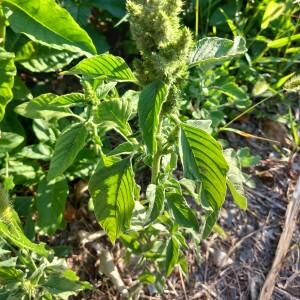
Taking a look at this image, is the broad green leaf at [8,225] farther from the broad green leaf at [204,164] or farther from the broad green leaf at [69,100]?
the broad green leaf at [204,164]

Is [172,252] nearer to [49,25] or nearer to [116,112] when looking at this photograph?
[116,112]

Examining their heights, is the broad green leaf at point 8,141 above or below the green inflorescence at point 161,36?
below

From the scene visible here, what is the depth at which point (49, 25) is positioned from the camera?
1.47 m

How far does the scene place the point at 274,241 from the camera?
1962mm

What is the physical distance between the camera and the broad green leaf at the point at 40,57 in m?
1.78

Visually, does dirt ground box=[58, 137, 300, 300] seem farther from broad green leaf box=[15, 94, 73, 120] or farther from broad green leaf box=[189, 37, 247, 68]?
broad green leaf box=[189, 37, 247, 68]

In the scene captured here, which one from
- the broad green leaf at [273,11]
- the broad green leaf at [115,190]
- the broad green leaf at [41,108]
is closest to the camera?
the broad green leaf at [115,190]

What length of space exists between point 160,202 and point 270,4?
0.94 meters

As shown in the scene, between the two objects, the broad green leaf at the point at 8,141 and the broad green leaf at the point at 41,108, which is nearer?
the broad green leaf at the point at 41,108

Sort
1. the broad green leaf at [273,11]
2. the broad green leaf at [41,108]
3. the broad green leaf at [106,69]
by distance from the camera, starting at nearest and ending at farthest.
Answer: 1. the broad green leaf at [106,69]
2. the broad green leaf at [41,108]
3. the broad green leaf at [273,11]

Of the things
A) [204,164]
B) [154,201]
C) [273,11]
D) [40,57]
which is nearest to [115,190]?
[154,201]

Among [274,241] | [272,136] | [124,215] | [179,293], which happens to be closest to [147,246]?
[179,293]

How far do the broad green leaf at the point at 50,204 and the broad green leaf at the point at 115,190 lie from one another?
41cm

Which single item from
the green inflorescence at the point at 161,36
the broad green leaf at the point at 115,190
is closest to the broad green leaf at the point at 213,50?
the green inflorescence at the point at 161,36
